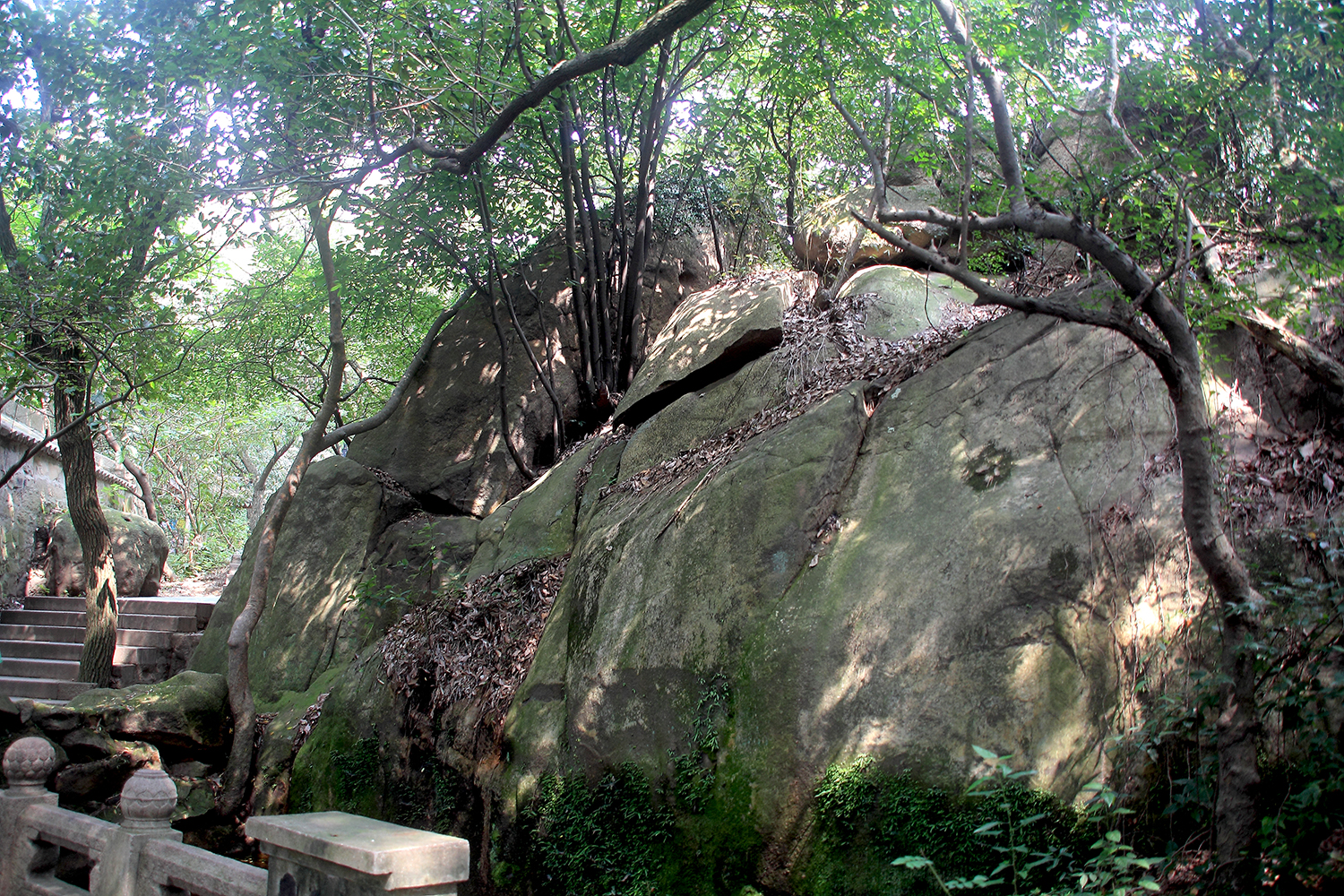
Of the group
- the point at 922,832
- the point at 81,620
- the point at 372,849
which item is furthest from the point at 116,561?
the point at 922,832

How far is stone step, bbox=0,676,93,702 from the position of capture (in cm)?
1120

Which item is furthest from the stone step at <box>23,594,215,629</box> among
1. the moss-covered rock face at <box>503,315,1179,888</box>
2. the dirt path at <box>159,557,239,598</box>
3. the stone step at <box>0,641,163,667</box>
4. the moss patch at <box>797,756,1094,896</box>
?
the moss patch at <box>797,756,1094,896</box>

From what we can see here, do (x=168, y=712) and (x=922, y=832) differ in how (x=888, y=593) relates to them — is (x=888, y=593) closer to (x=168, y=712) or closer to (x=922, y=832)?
(x=922, y=832)

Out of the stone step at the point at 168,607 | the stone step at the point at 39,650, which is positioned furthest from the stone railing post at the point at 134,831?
the stone step at the point at 39,650

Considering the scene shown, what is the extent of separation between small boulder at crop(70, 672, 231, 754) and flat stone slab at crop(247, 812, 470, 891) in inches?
200

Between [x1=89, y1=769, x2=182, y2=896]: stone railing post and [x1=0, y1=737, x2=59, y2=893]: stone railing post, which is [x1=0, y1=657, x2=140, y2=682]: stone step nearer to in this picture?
[x1=0, y1=737, x2=59, y2=893]: stone railing post

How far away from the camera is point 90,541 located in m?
9.86

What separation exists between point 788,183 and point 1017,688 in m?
7.28

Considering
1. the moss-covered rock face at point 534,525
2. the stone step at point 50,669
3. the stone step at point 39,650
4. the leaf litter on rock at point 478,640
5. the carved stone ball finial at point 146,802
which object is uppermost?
the moss-covered rock face at point 534,525

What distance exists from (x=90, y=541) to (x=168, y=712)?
293 centimetres

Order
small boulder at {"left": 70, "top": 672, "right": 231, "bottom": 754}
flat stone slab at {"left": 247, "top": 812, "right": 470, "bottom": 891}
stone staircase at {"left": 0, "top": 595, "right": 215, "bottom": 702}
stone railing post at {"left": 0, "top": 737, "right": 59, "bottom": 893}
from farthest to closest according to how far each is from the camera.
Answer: stone staircase at {"left": 0, "top": 595, "right": 215, "bottom": 702}, small boulder at {"left": 70, "top": 672, "right": 231, "bottom": 754}, stone railing post at {"left": 0, "top": 737, "right": 59, "bottom": 893}, flat stone slab at {"left": 247, "top": 812, "right": 470, "bottom": 891}

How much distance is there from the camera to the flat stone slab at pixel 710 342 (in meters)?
8.65

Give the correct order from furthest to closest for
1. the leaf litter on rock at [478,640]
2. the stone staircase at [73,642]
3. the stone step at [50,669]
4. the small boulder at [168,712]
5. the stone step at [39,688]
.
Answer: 1. the stone step at [50,669]
2. the stone staircase at [73,642]
3. the stone step at [39,688]
4. the small boulder at [168,712]
5. the leaf litter on rock at [478,640]

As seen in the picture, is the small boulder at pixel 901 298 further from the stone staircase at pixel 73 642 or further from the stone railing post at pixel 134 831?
the stone staircase at pixel 73 642
